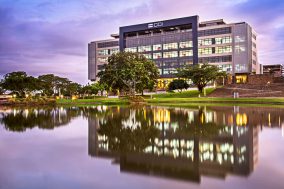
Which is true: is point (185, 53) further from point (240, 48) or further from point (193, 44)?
point (240, 48)

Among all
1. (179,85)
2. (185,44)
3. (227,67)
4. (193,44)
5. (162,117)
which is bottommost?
(162,117)

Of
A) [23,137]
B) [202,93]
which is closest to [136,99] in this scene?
[202,93]

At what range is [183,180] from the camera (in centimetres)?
908

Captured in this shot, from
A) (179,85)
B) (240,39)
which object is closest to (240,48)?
(240,39)

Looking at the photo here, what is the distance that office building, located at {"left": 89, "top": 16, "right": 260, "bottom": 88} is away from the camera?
12275 cm

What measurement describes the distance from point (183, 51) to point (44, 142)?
406 feet

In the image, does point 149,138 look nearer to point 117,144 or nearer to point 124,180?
point 117,144

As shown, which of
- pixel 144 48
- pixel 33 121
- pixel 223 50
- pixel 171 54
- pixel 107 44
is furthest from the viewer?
pixel 107 44

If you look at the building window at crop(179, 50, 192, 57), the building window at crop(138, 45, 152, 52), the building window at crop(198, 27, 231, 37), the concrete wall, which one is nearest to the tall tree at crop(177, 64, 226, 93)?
the concrete wall

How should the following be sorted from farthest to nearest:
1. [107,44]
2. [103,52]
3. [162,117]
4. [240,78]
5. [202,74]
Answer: [103,52]
[107,44]
[240,78]
[202,74]
[162,117]

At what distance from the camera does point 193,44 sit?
132 m

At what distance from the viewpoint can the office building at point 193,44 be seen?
12275 centimetres

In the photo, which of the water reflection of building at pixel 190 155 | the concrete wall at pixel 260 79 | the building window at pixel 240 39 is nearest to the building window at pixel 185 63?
the building window at pixel 240 39

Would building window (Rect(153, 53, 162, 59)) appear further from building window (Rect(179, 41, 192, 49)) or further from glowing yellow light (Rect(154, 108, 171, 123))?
glowing yellow light (Rect(154, 108, 171, 123))
